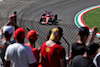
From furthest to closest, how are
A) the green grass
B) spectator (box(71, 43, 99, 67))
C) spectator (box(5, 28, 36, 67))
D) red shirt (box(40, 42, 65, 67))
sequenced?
1. the green grass
2. red shirt (box(40, 42, 65, 67))
3. spectator (box(5, 28, 36, 67))
4. spectator (box(71, 43, 99, 67))

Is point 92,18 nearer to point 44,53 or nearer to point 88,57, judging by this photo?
point 44,53

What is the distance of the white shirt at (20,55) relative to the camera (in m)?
4.28

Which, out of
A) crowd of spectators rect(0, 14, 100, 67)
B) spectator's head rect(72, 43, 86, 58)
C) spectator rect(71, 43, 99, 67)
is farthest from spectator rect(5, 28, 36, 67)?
spectator's head rect(72, 43, 86, 58)

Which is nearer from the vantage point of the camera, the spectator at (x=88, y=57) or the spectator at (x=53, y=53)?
the spectator at (x=88, y=57)

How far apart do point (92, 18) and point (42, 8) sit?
4.24 metres

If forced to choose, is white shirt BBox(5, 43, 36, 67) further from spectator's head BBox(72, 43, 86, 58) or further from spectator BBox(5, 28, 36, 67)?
spectator's head BBox(72, 43, 86, 58)

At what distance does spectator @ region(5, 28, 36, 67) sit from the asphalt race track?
9.19 metres

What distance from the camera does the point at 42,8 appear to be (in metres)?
16.8

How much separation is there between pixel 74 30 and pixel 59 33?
24.8ft

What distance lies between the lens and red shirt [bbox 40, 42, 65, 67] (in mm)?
4438

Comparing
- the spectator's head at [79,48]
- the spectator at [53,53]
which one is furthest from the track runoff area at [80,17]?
the spectator at [53,53]

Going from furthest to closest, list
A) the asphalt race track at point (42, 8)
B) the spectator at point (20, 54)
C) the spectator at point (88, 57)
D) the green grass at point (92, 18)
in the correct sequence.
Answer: the asphalt race track at point (42, 8)
the green grass at point (92, 18)
the spectator at point (20, 54)
the spectator at point (88, 57)

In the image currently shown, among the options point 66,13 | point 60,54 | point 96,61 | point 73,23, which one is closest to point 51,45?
point 60,54

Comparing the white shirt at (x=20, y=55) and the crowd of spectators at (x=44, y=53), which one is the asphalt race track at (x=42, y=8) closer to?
the crowd of spectators at (x=44, y=53)
